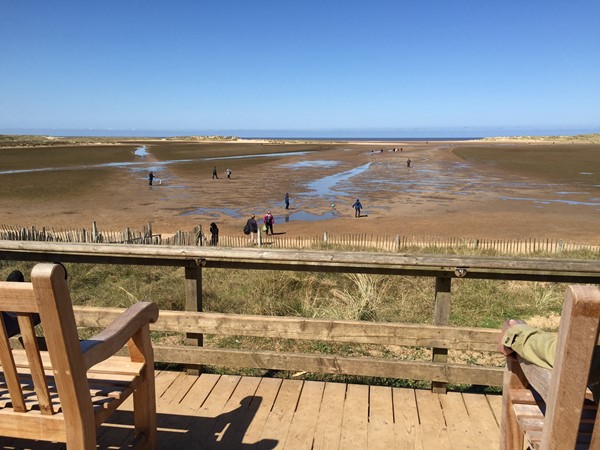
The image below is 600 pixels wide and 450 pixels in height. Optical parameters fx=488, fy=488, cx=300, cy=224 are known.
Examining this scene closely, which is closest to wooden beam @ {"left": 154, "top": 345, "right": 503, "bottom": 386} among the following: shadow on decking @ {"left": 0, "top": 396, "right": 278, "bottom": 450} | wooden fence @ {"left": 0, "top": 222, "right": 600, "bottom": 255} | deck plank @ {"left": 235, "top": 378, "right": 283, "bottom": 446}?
→ deck plank @ {"left": 235, "top": 378, "right": 283, "bottom": 446}

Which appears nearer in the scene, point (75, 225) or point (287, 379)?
point (287, 379)

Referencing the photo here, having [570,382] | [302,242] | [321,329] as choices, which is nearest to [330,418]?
[321,329]

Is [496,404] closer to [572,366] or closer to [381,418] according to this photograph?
[381,418]

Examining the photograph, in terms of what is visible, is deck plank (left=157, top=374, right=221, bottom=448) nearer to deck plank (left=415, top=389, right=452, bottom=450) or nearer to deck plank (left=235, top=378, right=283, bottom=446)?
deck plank (left=235, top=378, right=283, bottom=446)

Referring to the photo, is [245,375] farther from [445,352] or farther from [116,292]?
[116,292]

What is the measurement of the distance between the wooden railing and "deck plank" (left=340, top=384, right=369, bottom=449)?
213mm

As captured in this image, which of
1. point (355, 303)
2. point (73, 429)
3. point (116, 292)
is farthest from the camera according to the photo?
point (116, 292)

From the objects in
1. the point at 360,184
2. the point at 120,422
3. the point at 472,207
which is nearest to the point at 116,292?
the point at 120,422

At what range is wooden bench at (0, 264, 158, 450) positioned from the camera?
71.5 inches

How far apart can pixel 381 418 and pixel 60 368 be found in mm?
2256

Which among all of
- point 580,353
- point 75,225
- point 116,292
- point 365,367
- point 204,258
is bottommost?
point 75,225

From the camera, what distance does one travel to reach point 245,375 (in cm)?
417

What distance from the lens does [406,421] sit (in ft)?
11.0

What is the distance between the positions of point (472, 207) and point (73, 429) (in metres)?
28.4
